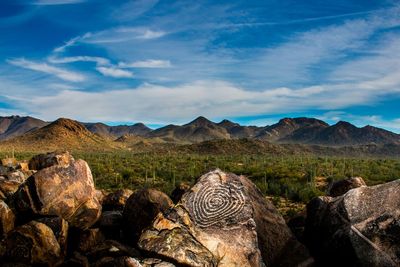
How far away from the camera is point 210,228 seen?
809cm

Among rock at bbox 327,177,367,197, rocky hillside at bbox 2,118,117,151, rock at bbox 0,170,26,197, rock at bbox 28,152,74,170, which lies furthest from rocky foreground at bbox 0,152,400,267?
rocky hillside at bbox 2,118,117,151

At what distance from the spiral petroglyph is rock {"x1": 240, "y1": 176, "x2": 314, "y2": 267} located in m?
0.40

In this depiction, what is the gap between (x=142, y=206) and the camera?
36.4 ft

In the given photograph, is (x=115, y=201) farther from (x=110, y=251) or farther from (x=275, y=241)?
(x=275, y=241)

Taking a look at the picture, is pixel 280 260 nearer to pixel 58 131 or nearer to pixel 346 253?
pixel 346 253

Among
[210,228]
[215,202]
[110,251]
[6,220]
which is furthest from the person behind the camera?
[6,220]

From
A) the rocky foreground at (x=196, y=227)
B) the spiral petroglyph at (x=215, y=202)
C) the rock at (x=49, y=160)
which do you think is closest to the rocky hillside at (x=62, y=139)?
the rock at (x=49, y=160)

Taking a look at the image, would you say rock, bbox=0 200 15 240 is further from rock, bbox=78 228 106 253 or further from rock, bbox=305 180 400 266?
rock, bbox=305 180 400 266

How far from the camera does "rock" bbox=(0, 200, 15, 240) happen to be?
10.1 metres

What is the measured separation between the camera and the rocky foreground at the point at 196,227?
25.5ft

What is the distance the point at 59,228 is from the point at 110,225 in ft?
5.33

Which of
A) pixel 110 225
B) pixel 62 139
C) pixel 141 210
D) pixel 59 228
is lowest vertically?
pixel 110 225

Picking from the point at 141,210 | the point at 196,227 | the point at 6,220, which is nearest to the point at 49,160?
the point at 6,220

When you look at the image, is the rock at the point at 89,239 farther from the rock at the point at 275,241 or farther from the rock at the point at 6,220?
the rock at the point at 275,241
